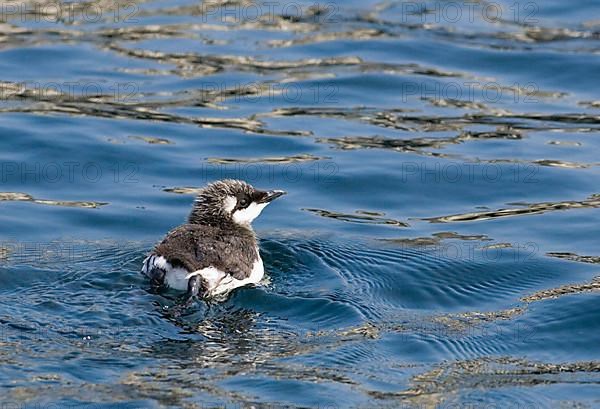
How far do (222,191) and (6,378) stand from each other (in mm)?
3324

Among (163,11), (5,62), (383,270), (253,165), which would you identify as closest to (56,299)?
(383,270)

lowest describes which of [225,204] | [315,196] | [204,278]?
[204,278]

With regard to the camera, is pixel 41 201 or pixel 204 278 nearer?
pixel 204 278

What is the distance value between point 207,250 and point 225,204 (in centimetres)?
91

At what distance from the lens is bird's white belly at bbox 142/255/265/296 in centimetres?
988

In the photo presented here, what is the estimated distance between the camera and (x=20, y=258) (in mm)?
10992

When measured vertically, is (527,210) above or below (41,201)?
below

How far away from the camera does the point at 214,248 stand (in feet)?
33.7

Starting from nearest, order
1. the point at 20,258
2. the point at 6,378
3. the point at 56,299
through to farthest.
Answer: the point at 6,378, the point at 56,299, the point at 20,258

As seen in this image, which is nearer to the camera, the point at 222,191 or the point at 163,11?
the point at 222,191

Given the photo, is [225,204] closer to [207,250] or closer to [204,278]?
[207,250]

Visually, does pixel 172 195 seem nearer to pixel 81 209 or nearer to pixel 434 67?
pixel 81 209

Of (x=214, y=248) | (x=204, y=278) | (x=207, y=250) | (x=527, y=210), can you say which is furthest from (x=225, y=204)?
(x=527, y=210)

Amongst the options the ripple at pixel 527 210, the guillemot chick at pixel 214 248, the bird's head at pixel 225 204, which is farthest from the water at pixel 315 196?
the bird's head at pixel 225 204
